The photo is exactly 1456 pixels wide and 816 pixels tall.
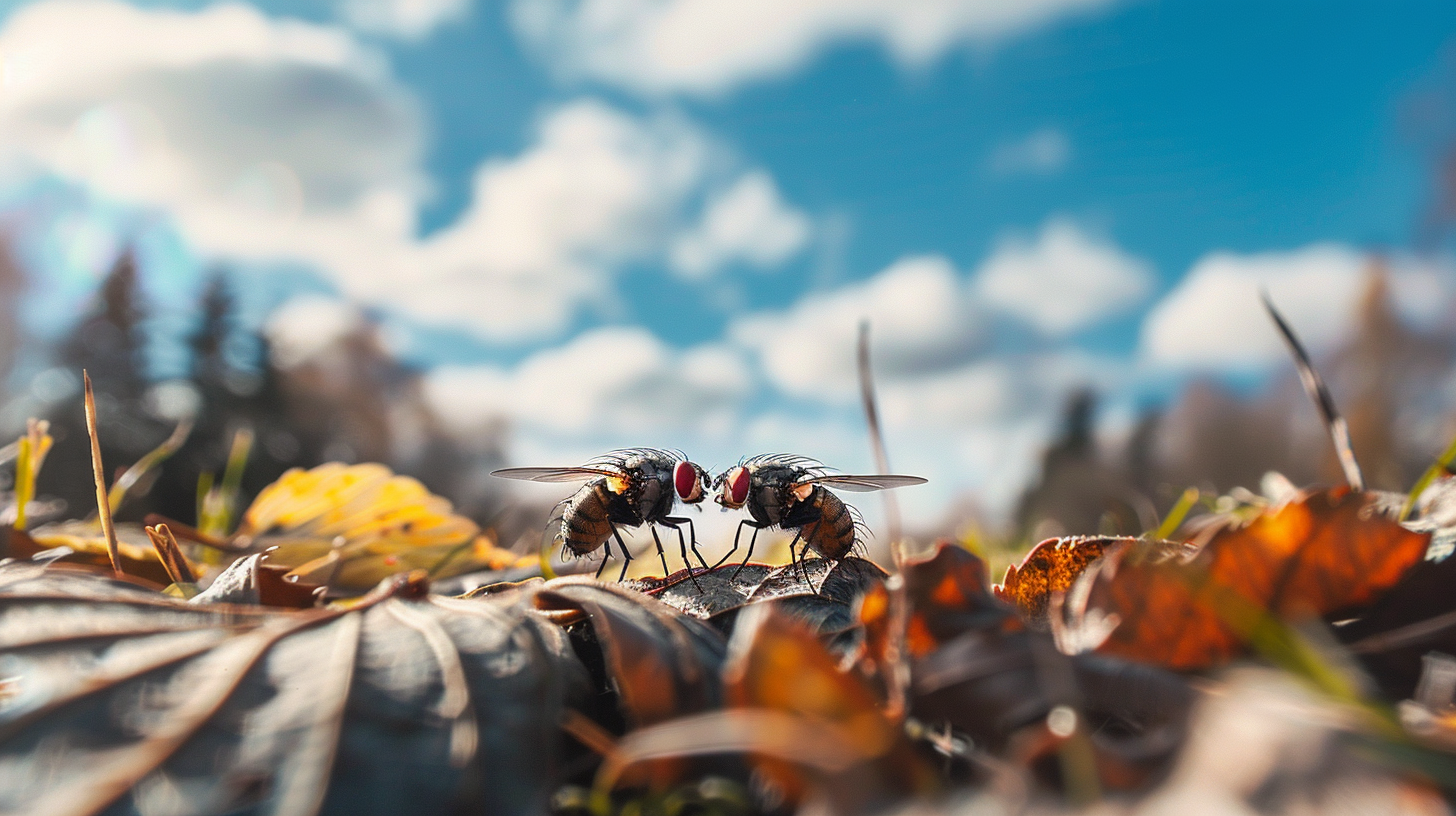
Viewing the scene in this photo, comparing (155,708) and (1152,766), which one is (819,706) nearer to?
(1152,766)

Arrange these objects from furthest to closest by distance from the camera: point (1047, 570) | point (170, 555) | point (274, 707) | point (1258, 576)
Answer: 1. point (170, 555)
2. point (1047, 570)
3. point (1258, 576)
4. point (274, 707)

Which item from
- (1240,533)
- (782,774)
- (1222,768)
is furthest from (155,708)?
(1240,533)

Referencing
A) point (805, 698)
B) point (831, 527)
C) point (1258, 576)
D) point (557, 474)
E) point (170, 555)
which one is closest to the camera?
point (805, 698)

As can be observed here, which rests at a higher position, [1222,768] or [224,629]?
[224,629]

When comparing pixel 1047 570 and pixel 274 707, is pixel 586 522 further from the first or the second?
pixel 274 707

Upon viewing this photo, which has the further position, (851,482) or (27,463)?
(851,482)

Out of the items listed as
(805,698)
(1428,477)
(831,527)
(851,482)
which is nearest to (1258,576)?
(805,698)
